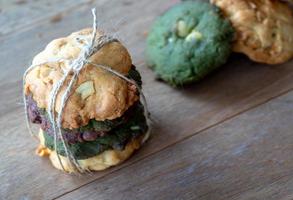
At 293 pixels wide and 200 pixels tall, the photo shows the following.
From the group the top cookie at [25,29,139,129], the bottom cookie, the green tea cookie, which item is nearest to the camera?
the top cookie at [25,29,139,129]

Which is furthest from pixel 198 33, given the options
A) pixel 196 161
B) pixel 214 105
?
pixel 196 161

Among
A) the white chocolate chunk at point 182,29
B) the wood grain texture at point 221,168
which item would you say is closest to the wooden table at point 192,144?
the wood grain texture at point 221,168

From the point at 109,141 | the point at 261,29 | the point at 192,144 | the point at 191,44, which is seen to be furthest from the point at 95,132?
the point at 261,29

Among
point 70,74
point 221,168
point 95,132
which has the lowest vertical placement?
point 221,168

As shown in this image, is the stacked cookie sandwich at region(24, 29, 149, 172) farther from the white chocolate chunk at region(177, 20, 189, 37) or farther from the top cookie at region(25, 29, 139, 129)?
the white chocolate chunk at region(177, 20, 189, 37)

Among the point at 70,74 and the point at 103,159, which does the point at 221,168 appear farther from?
the point at 70,74

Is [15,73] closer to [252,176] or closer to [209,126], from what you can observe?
[209,126]

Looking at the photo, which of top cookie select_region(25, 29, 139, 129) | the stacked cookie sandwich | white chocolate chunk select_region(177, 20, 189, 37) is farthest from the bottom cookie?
white chocolate chunk select_region(177, 20, 189, 37)
